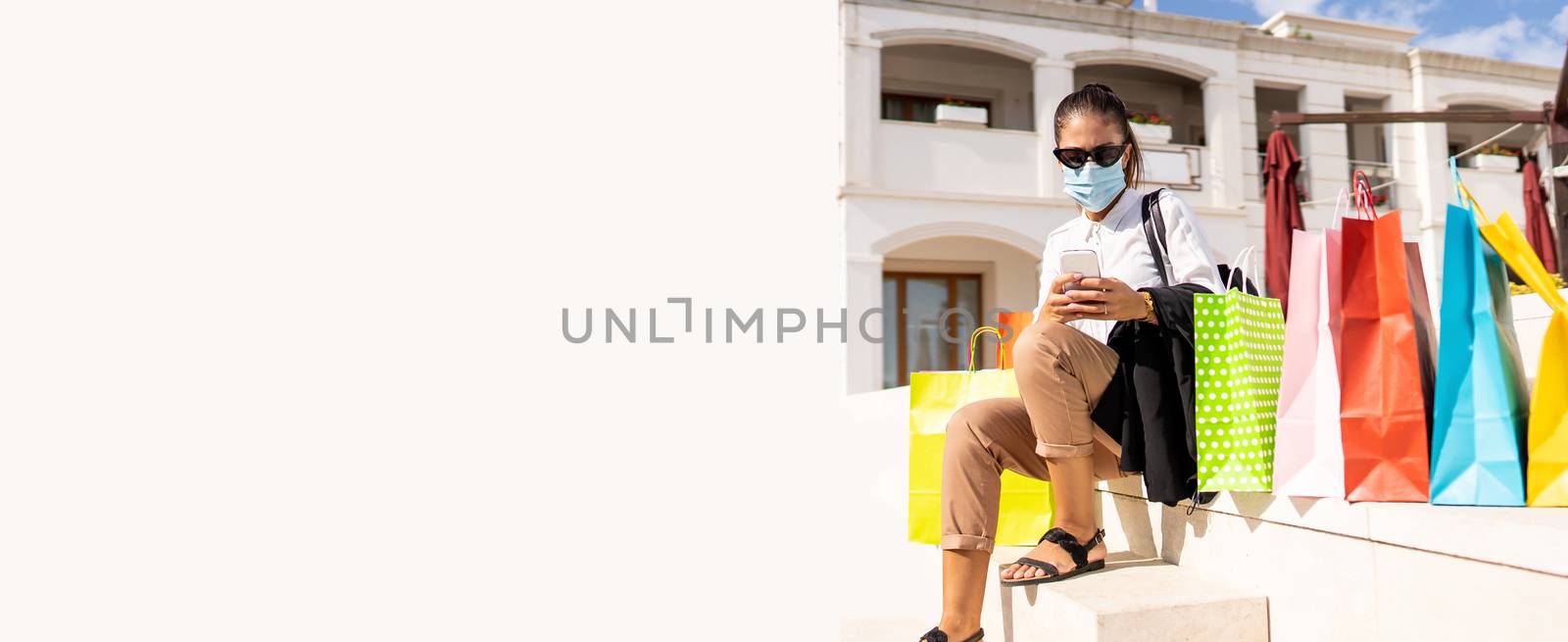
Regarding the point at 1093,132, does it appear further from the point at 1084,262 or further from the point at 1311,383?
the point at 1311,383

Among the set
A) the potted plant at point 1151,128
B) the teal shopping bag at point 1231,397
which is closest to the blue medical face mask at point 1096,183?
the teal shopping bag at point 1231,397

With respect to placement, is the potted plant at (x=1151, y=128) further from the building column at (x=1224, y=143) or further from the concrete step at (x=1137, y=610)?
the concrete step at (x=1137, y=610)

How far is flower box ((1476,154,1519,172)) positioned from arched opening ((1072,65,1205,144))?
10.3 ft

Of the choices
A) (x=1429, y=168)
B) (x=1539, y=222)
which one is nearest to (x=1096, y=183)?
(x=1539, y=222)

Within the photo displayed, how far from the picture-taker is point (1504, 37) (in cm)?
1055

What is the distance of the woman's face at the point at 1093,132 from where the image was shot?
193 centimetres

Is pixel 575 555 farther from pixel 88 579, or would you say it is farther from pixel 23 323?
pixel 23 323

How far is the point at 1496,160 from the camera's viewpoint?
9.81 m

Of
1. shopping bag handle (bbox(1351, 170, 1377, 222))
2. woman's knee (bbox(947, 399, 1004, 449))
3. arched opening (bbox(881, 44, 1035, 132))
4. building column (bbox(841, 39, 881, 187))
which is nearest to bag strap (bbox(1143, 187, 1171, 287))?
shopping bag handle (bbox(1351, 170, 1377, 222))

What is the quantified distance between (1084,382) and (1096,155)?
21.1 inches

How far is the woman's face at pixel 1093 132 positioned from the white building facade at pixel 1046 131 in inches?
238

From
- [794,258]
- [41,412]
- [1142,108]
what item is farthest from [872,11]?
[41,412]

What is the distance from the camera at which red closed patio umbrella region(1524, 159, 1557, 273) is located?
558cm

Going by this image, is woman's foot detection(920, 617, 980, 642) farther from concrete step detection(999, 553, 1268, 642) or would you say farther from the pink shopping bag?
the pink shopping bag
